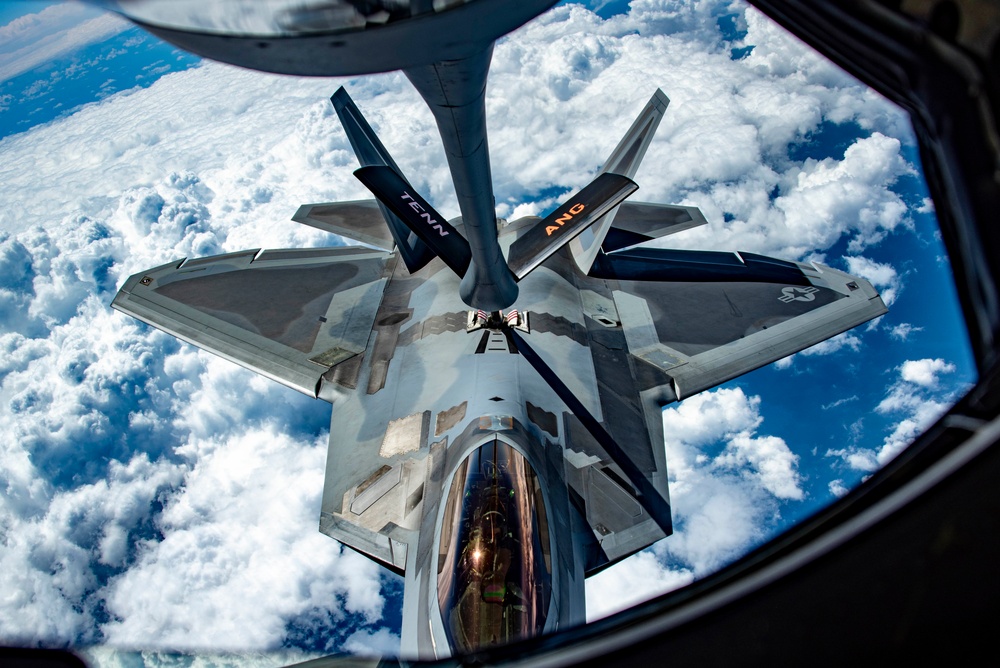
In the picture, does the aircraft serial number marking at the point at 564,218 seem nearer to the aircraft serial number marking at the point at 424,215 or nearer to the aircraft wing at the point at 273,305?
the aircraft serial number marking at the point at 424,215

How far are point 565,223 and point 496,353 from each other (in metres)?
2.47

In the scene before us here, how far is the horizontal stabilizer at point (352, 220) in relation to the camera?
1329cm

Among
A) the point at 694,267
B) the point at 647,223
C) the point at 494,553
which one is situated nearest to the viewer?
the point at 494,553

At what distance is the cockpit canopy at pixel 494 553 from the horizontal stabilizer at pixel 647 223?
7.62m

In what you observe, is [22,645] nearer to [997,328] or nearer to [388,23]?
[997,328]

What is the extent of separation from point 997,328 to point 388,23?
308 cm

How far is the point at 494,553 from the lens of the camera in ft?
20.3

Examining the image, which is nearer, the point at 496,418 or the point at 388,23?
the point at 388,23

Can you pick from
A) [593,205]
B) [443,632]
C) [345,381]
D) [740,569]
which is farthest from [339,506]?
[740,569]

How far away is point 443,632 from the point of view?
5.61m

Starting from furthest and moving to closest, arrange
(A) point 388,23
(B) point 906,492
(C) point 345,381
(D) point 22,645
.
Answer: (C) point 345,381 → (A) point 388,23 → (D) point 22,645 → (B) point 906,492

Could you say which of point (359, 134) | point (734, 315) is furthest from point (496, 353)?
point (734, 315)

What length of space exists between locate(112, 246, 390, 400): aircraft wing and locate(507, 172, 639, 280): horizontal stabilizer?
4.04 m

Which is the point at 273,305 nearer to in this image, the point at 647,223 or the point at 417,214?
the point at 417,214
